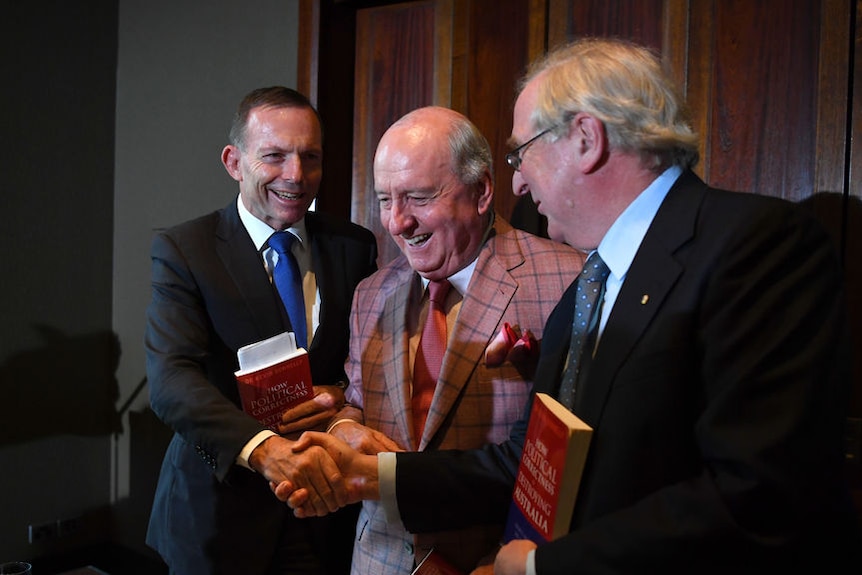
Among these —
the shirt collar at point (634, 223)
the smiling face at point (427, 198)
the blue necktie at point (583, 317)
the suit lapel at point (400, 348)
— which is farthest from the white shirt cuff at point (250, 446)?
the shirt collar at point (634, 223)

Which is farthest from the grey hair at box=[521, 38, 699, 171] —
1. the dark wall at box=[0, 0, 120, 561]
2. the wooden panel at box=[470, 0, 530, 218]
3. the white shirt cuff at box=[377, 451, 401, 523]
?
the dark wall at box=[0, 0, 120, 561]

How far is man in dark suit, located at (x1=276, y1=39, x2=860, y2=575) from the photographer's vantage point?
93 centimetres

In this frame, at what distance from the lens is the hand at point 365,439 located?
1.60 metres

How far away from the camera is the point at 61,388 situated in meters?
3.67

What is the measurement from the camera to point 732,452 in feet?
3.05

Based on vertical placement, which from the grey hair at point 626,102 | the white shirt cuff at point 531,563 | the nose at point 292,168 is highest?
the grey hair at point 626,102

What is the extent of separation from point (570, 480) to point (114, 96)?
3537mm

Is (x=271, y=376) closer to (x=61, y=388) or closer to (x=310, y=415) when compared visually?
(x=310, y=415)

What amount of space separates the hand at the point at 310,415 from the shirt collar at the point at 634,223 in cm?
89

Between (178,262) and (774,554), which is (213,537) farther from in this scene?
(774,554)

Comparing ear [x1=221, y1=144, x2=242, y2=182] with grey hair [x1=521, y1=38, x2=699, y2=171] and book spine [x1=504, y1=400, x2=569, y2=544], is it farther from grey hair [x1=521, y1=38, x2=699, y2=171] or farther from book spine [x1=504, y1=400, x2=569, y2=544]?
book spine [x1=504, y1=400, x2=569, y2=544]

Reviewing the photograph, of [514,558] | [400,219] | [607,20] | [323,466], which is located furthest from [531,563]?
[607,20]

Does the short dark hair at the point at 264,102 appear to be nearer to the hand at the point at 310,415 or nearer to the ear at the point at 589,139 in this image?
the hand at the point at 310,415

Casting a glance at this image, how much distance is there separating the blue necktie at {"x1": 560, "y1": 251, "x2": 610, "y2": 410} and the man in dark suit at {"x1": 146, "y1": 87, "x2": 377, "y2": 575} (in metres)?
0.76
